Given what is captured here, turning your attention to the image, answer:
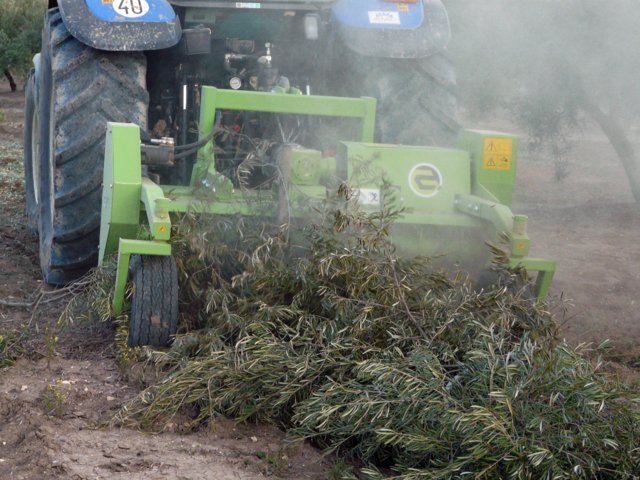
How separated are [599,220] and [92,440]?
20.7 ft

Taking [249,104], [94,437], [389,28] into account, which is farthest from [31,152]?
[94,437]

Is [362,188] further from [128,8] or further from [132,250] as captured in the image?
[128,8]

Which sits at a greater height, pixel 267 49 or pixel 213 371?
pixel 267 49

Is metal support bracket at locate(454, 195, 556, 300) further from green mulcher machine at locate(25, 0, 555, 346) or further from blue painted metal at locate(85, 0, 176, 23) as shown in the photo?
blue painted metal at locate(85, 0, 176, 23)

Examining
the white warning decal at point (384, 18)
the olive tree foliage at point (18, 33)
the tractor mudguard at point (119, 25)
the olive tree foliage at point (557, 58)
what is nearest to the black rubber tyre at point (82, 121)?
the tractor mudguard at point (119, 25)

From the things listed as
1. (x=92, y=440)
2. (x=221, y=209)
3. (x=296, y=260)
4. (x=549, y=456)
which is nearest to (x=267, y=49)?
(x=221, y=209)

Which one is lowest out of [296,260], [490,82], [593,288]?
[593,288]

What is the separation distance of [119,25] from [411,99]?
5.24 feet

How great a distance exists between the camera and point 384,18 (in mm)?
5461

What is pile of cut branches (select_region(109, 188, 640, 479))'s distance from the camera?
10.1ft

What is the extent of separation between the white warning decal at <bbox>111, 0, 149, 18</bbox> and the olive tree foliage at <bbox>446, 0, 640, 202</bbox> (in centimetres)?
450

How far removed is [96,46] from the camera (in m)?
4.84

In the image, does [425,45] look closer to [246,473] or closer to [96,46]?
[96,46]

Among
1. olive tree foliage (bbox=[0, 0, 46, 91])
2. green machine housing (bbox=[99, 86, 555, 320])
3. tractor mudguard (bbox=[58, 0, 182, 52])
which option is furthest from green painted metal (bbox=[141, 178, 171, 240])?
olive tree foliage (bbox=[0, 0, 46, 91])
